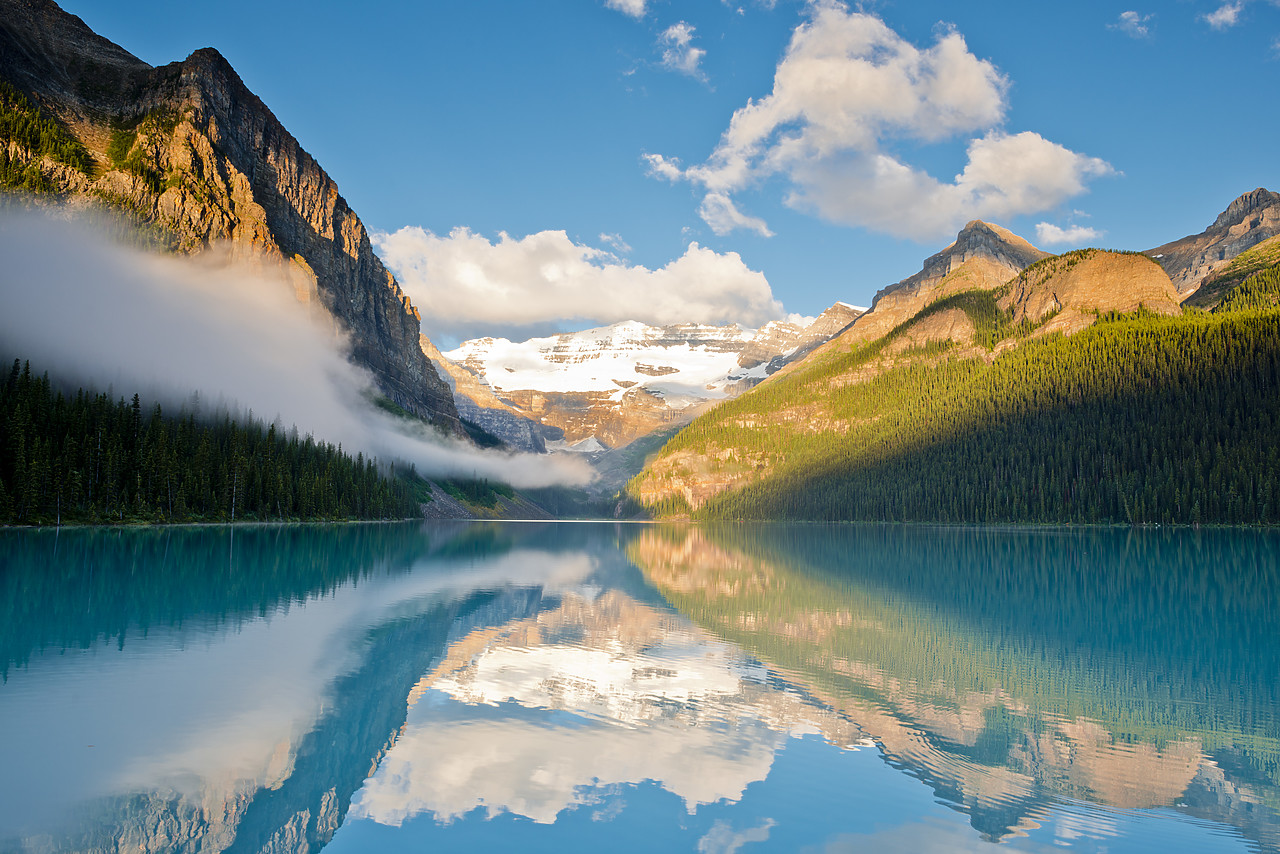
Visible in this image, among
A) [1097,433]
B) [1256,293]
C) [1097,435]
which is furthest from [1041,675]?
[1256,293]

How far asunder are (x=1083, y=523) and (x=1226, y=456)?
2184cm

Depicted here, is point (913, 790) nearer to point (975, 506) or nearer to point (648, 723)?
point (648, 723)

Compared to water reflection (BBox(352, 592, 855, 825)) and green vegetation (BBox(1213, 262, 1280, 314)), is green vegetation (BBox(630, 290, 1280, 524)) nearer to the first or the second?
green vegetation (BBox(1213, 262, 1280, 314))

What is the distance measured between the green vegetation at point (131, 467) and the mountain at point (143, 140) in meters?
60.7

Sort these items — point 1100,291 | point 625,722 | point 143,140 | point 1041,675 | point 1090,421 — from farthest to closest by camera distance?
1. point 1100,291
2. point 143,140
3. point 1090,421
4. point 1041,675
5. point 625,722

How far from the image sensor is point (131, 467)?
84812 mm

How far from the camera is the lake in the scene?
35.2 feet

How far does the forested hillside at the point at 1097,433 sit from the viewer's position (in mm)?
113438

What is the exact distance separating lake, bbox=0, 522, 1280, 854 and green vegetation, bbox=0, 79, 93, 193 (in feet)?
442

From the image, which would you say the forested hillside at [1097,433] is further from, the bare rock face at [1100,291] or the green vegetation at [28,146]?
the green vegetation at [28,146]

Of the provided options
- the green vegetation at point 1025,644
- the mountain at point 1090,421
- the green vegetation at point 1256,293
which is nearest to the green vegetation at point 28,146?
the green vegetation at point 1025,644

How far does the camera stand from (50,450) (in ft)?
247

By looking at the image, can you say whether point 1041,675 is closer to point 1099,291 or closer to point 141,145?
point 141,145

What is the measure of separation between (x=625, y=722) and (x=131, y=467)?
8996 cm
